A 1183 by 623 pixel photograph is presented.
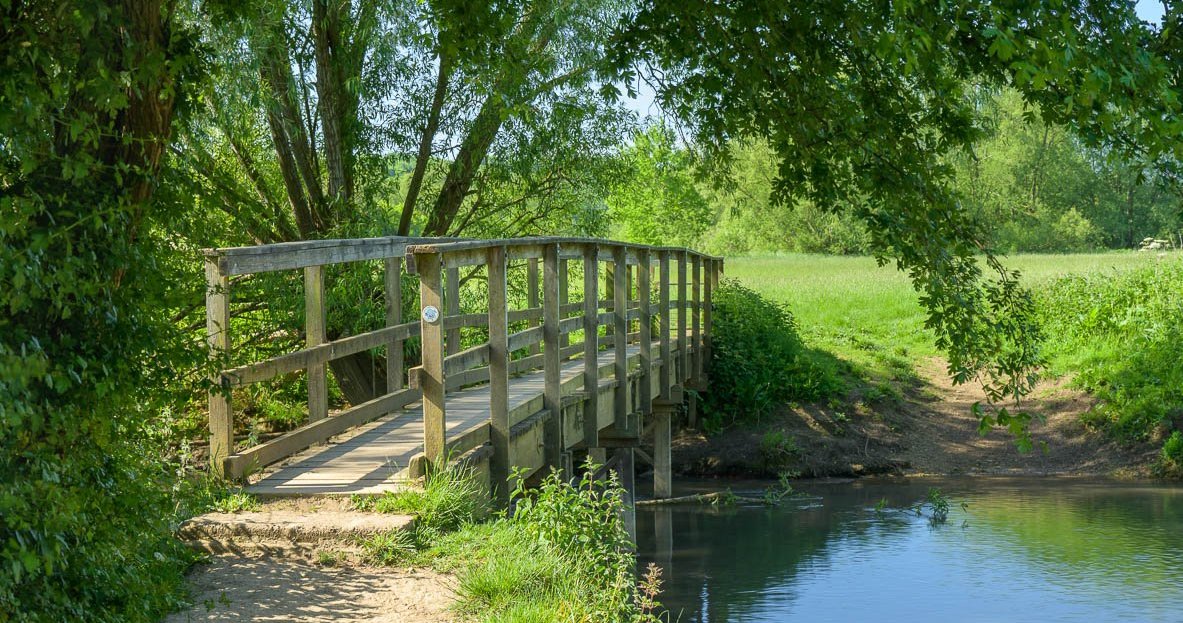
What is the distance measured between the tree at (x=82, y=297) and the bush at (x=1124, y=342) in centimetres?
1610

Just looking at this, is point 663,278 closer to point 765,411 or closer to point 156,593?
point 765,411

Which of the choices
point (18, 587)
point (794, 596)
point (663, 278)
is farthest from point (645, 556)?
point (18, 587)

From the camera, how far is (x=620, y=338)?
10133 millimetres

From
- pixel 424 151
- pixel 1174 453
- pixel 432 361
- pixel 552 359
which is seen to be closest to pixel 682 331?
pixel 424 151

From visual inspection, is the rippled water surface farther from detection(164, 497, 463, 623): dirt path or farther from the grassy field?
the grassy field

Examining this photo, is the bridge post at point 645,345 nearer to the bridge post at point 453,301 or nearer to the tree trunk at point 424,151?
the bridge post at point 453,301

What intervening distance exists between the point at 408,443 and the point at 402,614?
2.59 m

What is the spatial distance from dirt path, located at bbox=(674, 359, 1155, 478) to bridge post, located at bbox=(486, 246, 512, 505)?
10693 millimetres

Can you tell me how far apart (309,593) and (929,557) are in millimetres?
8236

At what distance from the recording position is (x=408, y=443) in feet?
23.8

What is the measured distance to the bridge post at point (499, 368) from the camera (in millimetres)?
6656

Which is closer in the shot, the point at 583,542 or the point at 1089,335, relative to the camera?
the point at 583,542

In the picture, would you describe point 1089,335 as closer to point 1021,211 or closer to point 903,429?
point 903,429

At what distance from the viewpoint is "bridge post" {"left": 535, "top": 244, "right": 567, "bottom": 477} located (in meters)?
7.39
